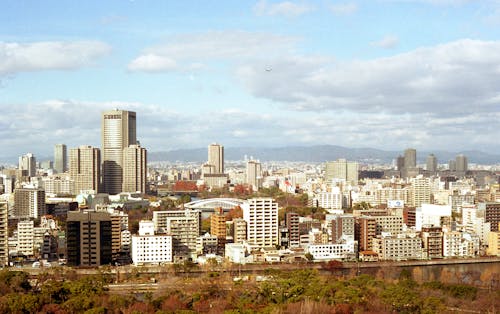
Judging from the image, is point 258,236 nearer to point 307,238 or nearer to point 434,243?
→ point 307,238

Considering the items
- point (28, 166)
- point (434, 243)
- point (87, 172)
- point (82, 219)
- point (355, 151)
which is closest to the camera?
point (82, 219)

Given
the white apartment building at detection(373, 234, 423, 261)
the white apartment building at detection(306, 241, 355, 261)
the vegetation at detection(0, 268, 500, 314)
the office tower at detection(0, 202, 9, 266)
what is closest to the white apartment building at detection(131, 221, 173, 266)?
the office tower at detection(0, 202, 9, 266)

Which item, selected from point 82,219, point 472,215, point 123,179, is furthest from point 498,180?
→ point 82,219

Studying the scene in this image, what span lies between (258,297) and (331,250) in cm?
510

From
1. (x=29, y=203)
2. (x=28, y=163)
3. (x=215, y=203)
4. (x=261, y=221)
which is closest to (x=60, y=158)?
(x=28, y=163)

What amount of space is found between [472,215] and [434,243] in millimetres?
2498

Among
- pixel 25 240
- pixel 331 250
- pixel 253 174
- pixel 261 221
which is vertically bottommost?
pixel 331 250

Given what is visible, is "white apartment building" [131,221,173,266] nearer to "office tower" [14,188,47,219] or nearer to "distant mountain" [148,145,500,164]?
"office tower" [14,188,47,219]

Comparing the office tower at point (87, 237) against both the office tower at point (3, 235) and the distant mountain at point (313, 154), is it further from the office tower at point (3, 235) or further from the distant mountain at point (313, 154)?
the distant mountain at point (313, 154)

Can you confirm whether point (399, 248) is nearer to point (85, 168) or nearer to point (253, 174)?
point (85, 168)

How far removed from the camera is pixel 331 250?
46.6 ft

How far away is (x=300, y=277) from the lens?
1016 centimetres

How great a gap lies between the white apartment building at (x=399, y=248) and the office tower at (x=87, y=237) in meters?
5.04

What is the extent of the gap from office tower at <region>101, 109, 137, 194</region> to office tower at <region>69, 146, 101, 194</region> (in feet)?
1.74
